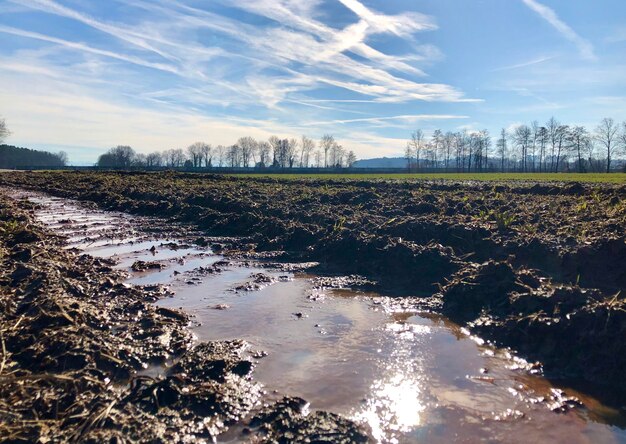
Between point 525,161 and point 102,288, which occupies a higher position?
point 525,161

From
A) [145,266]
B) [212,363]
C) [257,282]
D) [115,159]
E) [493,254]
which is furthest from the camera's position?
[115,159]

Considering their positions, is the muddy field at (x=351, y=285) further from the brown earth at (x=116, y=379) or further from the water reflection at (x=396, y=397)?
the water reflection at (x=396, y=397)

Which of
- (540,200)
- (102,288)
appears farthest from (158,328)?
(540,200)

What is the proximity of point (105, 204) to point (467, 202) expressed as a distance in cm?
1811

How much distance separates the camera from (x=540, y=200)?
16.6 m

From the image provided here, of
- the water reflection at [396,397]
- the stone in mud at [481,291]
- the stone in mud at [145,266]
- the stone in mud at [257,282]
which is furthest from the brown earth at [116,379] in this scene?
the stone in mud at [481,291]

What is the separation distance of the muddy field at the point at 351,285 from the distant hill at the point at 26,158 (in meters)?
107

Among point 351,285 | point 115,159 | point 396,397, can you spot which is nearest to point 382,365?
point 396,397

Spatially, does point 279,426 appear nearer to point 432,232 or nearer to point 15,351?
point 15,351

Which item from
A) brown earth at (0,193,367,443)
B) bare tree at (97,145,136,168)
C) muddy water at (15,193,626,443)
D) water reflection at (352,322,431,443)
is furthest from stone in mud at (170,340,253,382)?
bare tree at (97,145,136,168)

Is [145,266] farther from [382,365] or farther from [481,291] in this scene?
[481,291]

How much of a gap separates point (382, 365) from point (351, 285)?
12.4 ft

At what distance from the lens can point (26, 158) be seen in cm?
11300

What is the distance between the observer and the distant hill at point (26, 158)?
103394mm
